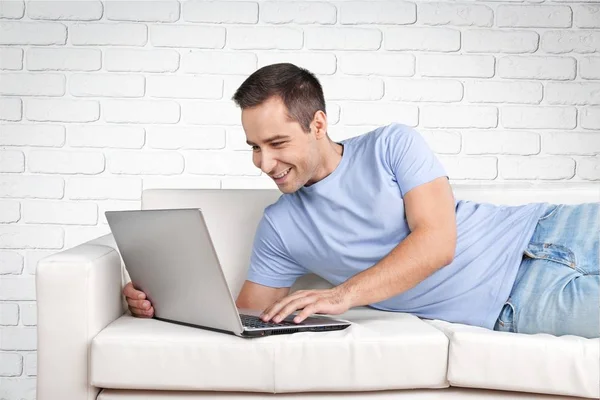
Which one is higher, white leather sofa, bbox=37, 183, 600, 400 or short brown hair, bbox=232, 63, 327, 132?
short brown hair, bbox=232, 63, 327, 132

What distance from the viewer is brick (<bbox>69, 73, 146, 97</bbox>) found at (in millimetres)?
3271

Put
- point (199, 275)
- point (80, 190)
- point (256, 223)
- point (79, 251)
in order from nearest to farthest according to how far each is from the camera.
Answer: point (199, 275) → point (79, 251) → point (256, 223) → point (80, 190)

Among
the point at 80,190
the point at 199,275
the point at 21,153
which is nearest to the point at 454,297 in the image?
the point at 199,275

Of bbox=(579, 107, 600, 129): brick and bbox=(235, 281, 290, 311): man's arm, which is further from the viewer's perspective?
bbox=(579, 107, 600, 129): brick

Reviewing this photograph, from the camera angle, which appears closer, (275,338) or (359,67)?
Answer: (275,338)

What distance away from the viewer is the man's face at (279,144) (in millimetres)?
2260

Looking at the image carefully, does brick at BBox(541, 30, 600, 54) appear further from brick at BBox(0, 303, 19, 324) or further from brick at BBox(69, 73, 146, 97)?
brick at BBox(0, 303, 19, 324)

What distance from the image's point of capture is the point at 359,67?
331 cm

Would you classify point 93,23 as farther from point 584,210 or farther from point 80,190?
point 584,210

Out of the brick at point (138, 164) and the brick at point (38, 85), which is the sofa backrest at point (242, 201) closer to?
the brick at point (138, 164)

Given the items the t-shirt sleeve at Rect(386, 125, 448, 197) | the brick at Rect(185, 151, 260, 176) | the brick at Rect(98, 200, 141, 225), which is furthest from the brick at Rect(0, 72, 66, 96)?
the t-shirt sleeve at Rect(386, 125, 448, 197)

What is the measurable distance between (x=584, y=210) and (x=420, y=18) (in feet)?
3.94

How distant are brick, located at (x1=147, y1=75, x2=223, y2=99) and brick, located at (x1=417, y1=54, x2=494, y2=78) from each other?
2.59 ft

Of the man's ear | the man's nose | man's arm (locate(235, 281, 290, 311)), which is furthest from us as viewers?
man's arm (locate(235, 281, 290, 311))
